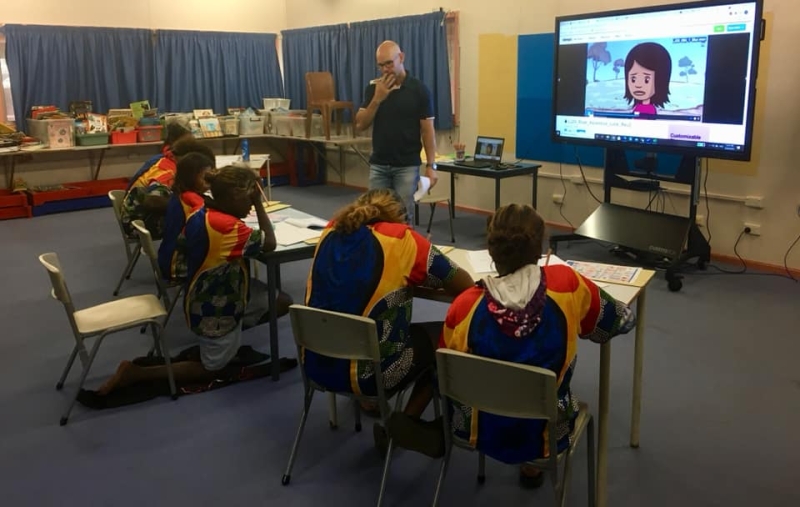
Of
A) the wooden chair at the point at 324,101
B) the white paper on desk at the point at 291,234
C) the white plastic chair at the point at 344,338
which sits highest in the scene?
the wooden chair at the point at 324,101

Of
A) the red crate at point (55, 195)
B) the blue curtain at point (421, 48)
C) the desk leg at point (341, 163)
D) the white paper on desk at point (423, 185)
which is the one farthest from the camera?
the desk leg at point (341, 163)

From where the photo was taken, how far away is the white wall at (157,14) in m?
7.21

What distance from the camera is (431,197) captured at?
18.8 feet

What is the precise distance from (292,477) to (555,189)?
4193 millimetres

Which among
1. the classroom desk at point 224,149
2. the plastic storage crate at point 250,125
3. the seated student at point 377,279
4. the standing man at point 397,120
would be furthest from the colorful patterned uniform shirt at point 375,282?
the plastic storage crate at point 250,125

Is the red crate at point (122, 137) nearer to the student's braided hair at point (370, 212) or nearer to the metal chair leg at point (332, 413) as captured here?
the metal chair leg at point (332, 413)

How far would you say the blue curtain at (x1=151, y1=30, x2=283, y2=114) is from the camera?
26.0 feet

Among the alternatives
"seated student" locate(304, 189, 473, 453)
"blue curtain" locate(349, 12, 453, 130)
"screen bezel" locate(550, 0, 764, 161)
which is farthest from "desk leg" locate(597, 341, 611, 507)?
"blue curtain" locate(349, 12, 453, 130)

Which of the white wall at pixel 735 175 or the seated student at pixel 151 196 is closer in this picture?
the seated student at pixel 151 196

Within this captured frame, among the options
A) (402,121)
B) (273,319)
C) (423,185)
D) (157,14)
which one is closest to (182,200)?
(273,319)

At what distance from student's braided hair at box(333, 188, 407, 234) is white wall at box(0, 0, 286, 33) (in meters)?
6.60

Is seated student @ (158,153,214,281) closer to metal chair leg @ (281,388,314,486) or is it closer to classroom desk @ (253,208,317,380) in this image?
classroom desk @ (253,208,317,380)

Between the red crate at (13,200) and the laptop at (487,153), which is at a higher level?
the laptop at (487,153)

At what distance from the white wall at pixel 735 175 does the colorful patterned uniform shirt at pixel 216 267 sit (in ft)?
11.3
